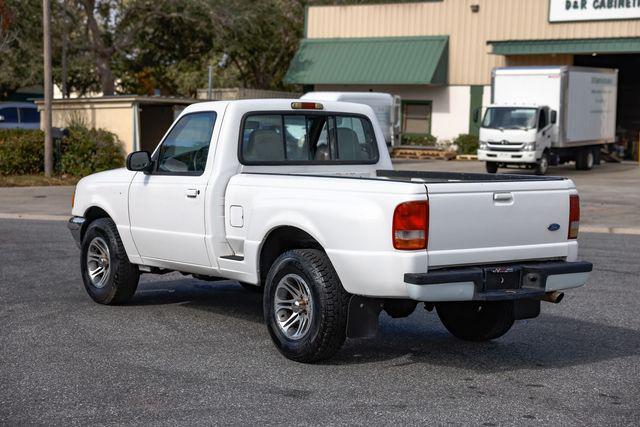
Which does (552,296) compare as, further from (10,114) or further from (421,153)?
(421,153)

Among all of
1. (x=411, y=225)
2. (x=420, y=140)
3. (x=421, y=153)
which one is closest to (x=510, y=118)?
(x=421, y=153)

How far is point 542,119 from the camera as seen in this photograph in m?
32.9

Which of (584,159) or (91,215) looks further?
(584,159)

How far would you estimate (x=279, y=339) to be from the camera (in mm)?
7715

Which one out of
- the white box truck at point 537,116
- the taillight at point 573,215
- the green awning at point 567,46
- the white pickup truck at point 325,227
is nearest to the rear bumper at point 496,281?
the white pickup truck at point 325,227

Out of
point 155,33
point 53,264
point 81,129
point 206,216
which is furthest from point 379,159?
point 155,33

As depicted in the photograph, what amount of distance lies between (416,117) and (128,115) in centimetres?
1888

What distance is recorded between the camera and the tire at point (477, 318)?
8.27 metres

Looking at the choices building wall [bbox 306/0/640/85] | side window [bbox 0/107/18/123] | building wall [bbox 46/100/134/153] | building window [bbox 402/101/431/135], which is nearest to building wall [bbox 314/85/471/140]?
building window [bbox 402/101/431/135]

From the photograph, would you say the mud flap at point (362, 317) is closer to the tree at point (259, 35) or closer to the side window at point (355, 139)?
the side window at point (355, 139)

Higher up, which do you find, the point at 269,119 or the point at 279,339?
the point at 269,119

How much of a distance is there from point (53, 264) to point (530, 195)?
732cm

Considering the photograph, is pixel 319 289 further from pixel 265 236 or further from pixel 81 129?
pixel 81 129

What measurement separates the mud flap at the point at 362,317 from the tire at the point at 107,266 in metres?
3.23
